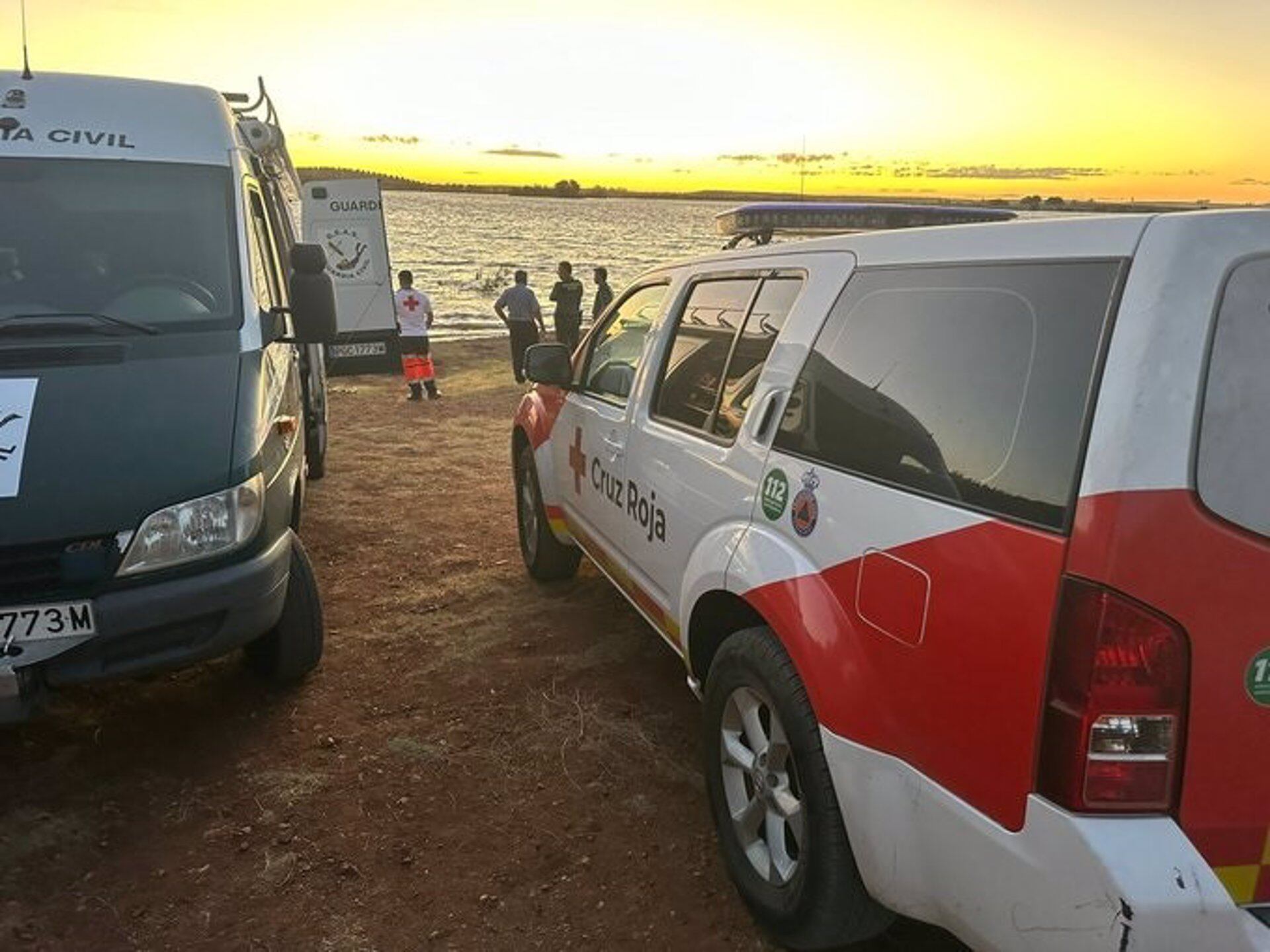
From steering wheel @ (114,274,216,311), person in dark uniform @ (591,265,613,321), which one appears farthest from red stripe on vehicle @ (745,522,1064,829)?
person in dark uniform @ (591,265,613,321)

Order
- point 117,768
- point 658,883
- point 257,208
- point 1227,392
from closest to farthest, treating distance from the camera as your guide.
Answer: point 1227,392
point 658,883
point 117,768
point 257,208

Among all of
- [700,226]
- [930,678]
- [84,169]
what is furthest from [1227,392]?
[700,226]

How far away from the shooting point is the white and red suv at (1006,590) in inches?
58.0

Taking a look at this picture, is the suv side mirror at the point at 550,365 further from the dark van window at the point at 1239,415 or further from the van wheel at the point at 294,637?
the dark van window at the point at 1239,415

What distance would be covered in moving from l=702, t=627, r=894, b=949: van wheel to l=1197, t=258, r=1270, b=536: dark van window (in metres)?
1.05

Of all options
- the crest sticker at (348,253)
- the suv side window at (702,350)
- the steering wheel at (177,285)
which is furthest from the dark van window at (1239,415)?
the crest sticker at (348,253)

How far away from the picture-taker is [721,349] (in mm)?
3029

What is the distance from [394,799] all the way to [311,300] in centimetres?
226

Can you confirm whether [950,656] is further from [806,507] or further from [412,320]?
[412,320]

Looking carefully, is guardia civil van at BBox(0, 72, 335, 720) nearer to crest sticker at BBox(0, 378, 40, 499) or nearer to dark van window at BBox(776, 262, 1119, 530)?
crest sticker at BBox(0, 378, 40, 499)

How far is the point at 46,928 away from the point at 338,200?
41.6ft

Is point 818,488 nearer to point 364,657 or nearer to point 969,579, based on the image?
point 969,579

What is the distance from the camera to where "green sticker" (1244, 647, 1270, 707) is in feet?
4.87

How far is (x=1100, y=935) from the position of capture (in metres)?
1.50
